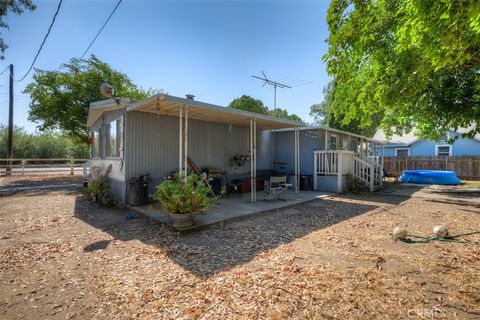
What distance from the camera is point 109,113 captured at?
7941 millimetres

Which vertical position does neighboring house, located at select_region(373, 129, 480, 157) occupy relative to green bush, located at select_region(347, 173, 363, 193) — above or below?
above

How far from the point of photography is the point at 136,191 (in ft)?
21.2

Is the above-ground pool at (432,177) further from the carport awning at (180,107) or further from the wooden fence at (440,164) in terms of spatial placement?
the carport awning at (180,107)

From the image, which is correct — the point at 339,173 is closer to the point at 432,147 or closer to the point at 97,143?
the point at 97,143

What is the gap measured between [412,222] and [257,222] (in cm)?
370

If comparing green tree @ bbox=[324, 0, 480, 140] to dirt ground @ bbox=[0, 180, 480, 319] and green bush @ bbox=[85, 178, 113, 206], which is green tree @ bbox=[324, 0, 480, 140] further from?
green bush @ bbox=[85, 178, 113, 206]

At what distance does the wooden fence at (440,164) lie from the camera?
14.8 metres

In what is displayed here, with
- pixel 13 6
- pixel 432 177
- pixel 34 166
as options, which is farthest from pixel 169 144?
pixel 34 166

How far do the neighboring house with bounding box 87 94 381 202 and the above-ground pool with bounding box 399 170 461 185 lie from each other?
4.88 m

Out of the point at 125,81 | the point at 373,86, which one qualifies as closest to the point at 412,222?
the point at 373,86

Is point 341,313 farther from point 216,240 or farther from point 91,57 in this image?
point 91,57

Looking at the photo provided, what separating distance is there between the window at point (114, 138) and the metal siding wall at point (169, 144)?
0.72 metres

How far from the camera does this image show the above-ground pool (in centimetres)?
1276

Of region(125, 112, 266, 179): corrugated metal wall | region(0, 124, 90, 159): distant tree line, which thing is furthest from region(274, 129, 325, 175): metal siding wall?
region(0, 124, 90, 159): distant tree line
